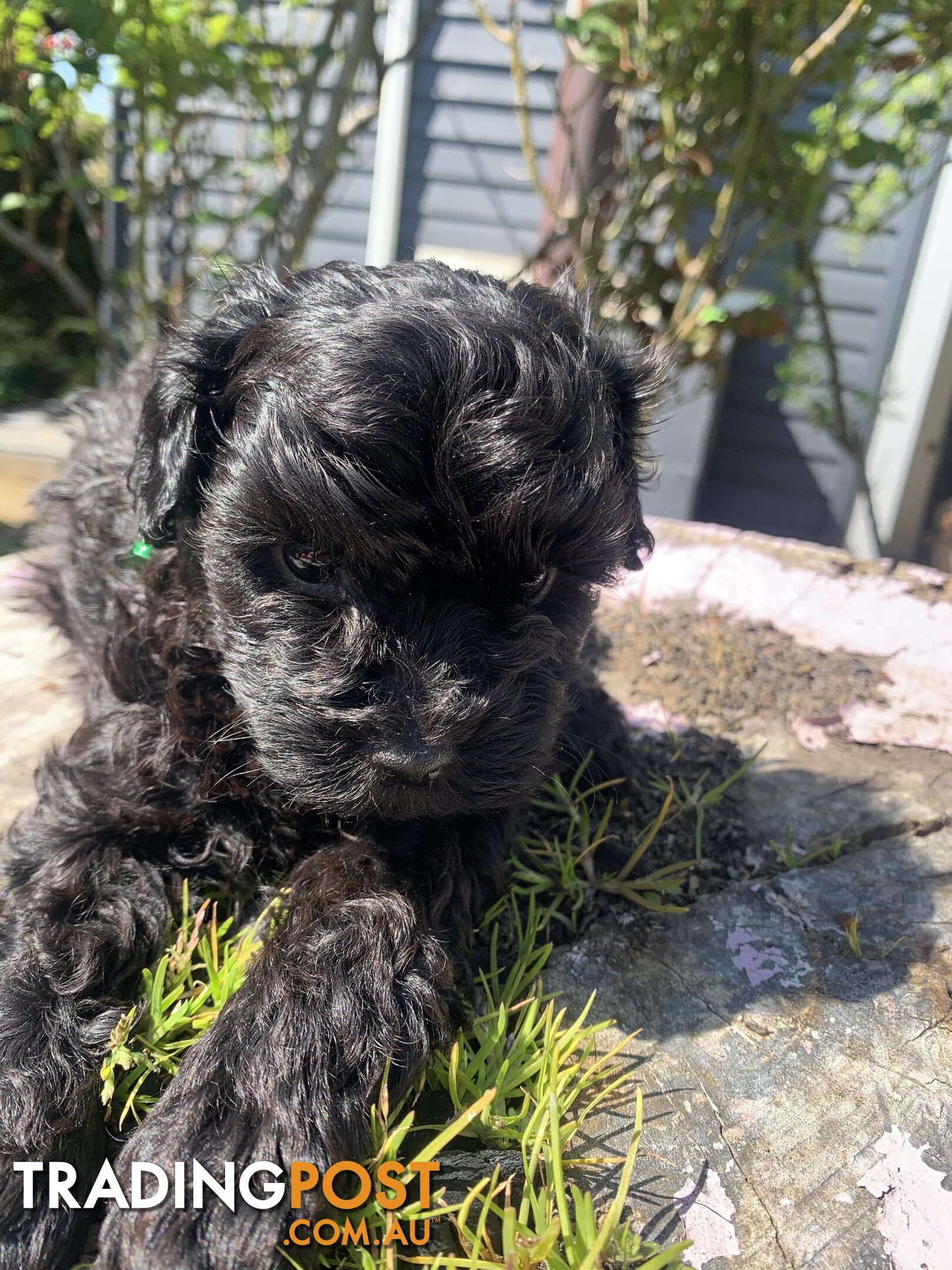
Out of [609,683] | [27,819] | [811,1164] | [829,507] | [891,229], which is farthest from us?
[829,507]

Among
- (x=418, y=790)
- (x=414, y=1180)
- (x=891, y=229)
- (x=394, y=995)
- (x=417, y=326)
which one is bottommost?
(x=414, y=1180)

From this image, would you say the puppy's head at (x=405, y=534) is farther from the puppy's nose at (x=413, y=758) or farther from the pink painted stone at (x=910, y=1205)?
the pink painted stone at (x=910, y=1205)

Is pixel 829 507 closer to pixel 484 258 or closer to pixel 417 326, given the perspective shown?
pixel 484 258

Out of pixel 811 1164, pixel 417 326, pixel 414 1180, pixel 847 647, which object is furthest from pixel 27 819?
pixel 847 647

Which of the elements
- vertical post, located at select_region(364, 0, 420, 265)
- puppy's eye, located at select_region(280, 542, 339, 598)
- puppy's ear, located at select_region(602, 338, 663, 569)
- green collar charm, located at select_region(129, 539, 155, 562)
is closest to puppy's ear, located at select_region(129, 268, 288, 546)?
green collar charm, located at select_region(129, 539, 155, 562)

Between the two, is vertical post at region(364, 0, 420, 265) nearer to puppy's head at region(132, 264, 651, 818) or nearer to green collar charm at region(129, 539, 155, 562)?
green collar charm at region(129, 539, 155, 562)

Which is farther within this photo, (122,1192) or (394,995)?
(394,995)

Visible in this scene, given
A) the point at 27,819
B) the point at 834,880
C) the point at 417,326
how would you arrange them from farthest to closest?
the point at 834,880, the point at 27,819, the point at 417,326
